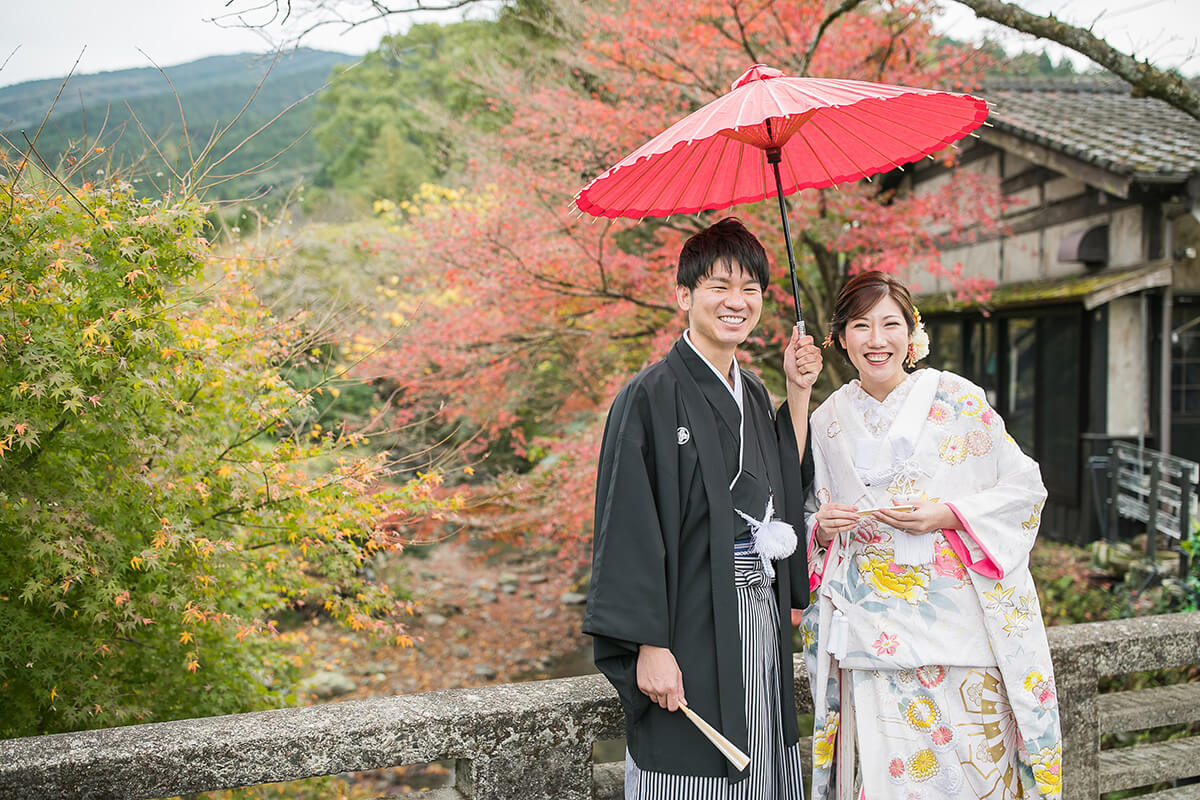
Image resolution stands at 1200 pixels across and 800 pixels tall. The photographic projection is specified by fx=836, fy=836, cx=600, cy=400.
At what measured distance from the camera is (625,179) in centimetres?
247

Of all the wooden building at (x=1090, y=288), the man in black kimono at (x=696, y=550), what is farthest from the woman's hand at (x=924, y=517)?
the wooden building at (x=1090, y=288)

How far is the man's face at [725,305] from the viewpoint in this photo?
2.27 metres

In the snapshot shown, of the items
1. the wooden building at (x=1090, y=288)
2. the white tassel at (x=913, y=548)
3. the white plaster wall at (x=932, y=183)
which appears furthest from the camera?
the white plaster wall at (x=932, y=183)

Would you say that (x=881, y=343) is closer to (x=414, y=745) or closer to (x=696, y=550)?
(x=696, y=550)

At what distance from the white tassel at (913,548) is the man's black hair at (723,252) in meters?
0.81

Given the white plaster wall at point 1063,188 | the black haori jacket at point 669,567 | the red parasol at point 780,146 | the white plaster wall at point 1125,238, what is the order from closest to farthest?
the black haori jacket at point 669,567
the red parasol at point 780,146
the white plaster wall at point 1125,238
the white plaster wall at point 1063,188

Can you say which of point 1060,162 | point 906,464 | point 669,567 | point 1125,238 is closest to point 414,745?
point 669,567

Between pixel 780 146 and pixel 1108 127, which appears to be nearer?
pixel 780 146

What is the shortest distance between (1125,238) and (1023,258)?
1.58 m

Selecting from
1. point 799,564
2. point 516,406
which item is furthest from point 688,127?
point 516,406

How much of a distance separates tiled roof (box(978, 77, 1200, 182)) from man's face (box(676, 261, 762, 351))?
511cm

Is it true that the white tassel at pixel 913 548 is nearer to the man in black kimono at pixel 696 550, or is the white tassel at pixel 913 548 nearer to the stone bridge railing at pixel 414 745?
the man in black kimono at pixel 696 550

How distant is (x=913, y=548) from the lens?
2303 mm

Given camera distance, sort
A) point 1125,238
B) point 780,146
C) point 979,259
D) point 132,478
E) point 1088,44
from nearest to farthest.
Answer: point 780,146
point 132,478
point 1088,44
point 1125,238
point 979,259
